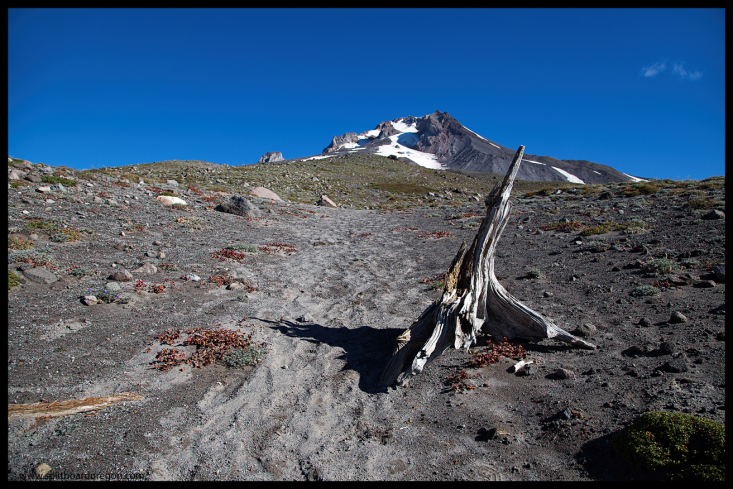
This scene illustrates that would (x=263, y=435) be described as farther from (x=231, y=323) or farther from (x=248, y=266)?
(x=248, y=266)

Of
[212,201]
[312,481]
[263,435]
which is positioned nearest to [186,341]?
[263,435]

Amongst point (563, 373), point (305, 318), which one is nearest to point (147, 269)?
point (305, 318)

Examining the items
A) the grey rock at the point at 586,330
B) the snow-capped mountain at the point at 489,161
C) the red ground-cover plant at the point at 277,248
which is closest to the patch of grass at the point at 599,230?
the grey rock at the point at 586,330

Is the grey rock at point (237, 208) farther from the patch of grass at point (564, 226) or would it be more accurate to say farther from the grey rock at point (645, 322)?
the grey rock at point (645, 322)

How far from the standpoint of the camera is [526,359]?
251 inches

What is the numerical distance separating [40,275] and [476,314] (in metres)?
10.2

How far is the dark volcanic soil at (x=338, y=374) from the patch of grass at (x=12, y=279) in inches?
5.1

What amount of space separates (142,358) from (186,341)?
80cm

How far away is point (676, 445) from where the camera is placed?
3684mm

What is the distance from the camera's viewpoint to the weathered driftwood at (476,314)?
20.9 feet

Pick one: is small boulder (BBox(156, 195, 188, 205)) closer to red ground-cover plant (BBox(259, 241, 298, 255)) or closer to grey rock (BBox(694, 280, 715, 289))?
red ground-cover plant (BBox(259, 241, 298, 255))

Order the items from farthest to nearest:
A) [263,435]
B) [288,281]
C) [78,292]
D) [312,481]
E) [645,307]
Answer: [288,281] → [78,292] → [645,307] → [263,435] → [312,481]

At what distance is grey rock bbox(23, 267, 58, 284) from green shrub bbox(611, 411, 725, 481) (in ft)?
37.8

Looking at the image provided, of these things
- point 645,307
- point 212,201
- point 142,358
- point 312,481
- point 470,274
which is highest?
point 212,201
